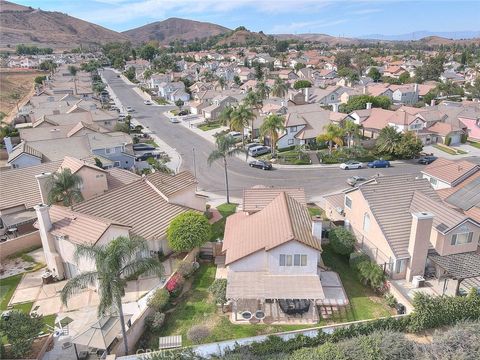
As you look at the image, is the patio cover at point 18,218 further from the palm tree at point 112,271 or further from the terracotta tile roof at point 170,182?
the palm tree at point 112,271

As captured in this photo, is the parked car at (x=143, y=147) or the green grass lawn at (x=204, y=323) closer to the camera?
the green grass lawn at (x=204, y=323)

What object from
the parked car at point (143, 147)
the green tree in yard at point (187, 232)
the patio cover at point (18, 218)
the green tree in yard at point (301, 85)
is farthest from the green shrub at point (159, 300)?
the green tree in yard at point (301, 85)

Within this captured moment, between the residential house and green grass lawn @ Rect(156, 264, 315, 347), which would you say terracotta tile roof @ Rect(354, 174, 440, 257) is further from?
green grass lawn @ Rect(156, 264, 315, 347)

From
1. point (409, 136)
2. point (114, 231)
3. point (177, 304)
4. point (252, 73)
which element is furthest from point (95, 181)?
point (252, 73)

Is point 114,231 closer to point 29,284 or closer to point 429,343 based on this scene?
point 29,284

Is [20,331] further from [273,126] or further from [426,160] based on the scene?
[426,160]

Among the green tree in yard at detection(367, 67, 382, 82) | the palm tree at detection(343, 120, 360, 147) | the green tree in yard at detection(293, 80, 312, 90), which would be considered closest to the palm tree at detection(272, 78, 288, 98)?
the green tree in yard at detection(293, 80, 312, 90)

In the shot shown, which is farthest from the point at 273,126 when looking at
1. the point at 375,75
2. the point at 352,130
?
the point at 375,75
